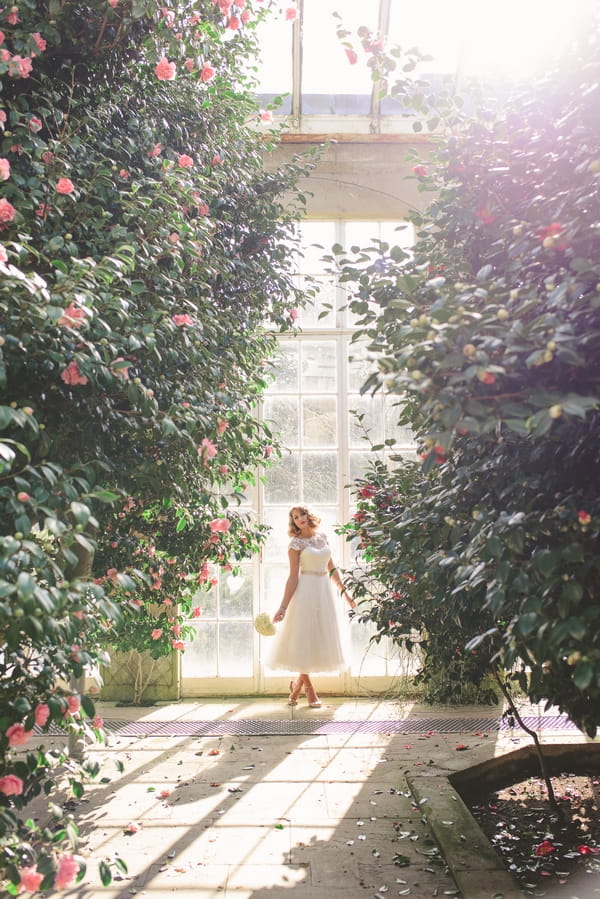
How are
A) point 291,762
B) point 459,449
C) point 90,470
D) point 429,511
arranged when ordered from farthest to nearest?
point 291,762, point 429,511, point 459,449, point 90,470

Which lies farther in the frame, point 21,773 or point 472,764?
point 472,764

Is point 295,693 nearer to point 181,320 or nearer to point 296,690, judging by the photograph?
point 296,690

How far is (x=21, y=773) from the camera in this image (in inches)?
62.8

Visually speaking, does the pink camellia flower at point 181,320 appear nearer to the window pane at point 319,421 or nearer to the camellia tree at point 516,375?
the camellia tree at point 516,375

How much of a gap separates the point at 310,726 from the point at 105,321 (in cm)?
315

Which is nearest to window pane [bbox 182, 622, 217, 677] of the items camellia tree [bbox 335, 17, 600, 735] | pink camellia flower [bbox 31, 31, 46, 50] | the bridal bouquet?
the bridal bouquet

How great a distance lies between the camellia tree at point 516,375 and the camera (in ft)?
4.58

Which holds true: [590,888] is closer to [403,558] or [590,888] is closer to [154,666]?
[403,558]

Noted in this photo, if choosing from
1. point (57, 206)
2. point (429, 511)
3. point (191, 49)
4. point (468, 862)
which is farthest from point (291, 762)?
point (191, 49)

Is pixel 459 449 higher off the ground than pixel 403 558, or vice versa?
pixel 459 449

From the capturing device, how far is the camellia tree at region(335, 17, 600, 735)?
1.39m

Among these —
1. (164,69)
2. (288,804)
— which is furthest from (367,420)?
(164,69)

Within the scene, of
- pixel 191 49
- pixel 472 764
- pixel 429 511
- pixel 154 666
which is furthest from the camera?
pixel 154 666

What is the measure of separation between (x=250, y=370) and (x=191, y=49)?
127 centimetres
